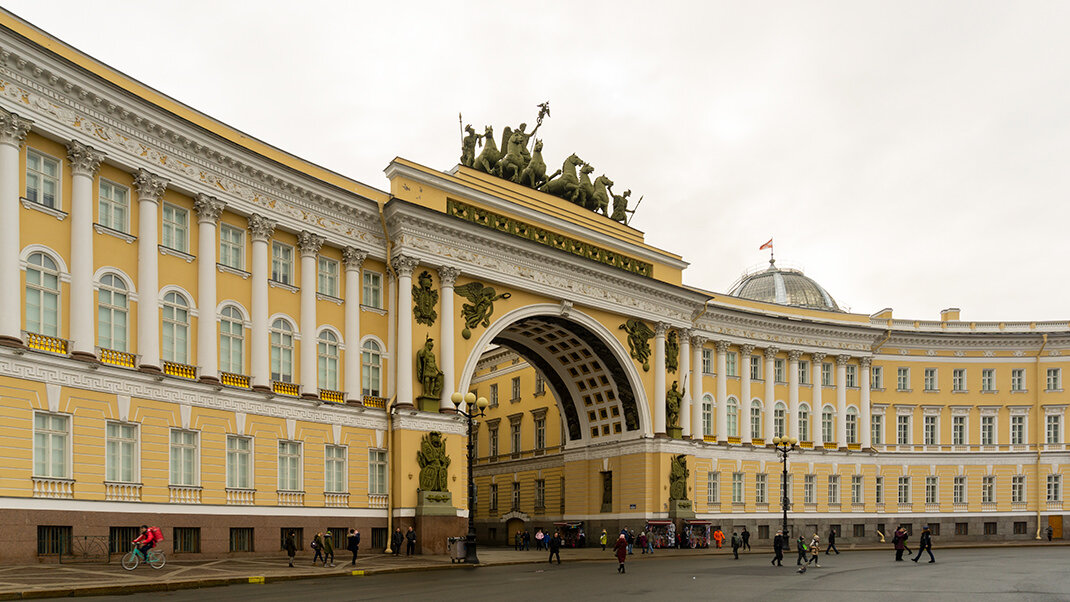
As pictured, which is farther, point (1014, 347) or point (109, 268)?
point (1014, 347)

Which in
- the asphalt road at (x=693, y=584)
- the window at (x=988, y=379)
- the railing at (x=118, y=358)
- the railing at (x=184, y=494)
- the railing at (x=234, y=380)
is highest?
the railing at (x=118, y=358)

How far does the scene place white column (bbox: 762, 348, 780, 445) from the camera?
201 ft

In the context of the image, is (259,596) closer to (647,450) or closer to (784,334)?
(647,450)

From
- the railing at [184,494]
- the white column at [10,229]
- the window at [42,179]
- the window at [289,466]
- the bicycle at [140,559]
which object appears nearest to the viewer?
the bicycle at [140,559]

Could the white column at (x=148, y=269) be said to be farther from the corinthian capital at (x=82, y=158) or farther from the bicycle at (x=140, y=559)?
the bicycle at (x=140, y=559)

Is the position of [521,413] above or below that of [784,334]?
below

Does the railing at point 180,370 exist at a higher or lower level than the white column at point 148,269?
lower

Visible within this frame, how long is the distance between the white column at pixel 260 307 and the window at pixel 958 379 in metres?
53.3

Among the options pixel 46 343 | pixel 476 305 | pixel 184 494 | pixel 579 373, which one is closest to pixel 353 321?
pixel 476 305

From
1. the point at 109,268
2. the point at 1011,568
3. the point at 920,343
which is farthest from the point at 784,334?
the point at 109,268

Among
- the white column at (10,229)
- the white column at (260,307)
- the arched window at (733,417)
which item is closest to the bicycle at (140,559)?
the white column at (10,229)

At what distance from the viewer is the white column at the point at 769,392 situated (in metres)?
61.2

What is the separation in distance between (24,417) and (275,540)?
10.9 meters

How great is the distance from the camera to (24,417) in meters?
25.9
